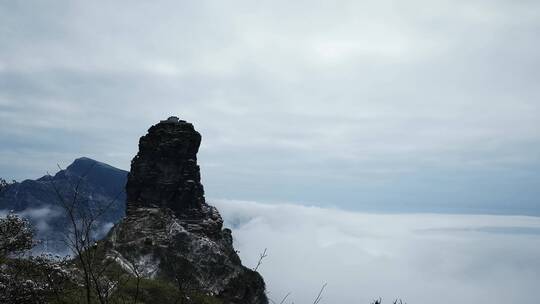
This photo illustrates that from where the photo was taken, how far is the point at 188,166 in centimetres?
7588

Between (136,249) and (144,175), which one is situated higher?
(144,175)

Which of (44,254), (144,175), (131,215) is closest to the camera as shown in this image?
(44,254)

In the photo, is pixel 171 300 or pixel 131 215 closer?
pixel 171 300

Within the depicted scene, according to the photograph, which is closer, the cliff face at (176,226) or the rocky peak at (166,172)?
the cliff face at (176,226)

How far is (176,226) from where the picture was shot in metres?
65.4

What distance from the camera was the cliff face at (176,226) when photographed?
56.8m

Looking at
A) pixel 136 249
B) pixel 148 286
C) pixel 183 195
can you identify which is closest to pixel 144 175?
pixel 183 195

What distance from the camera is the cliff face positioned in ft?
186

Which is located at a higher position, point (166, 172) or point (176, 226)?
point (166, 172)

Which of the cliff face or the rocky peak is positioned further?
the rocky peak

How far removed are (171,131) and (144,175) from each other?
844 centimetres

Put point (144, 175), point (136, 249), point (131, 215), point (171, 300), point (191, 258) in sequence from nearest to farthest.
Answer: point (171, 300), point (136, 249), point (191, 258), point (131, 215), point (144, 175)

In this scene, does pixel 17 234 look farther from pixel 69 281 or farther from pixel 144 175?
pixel 144 175

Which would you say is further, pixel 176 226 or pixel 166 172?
pixel 166 172
